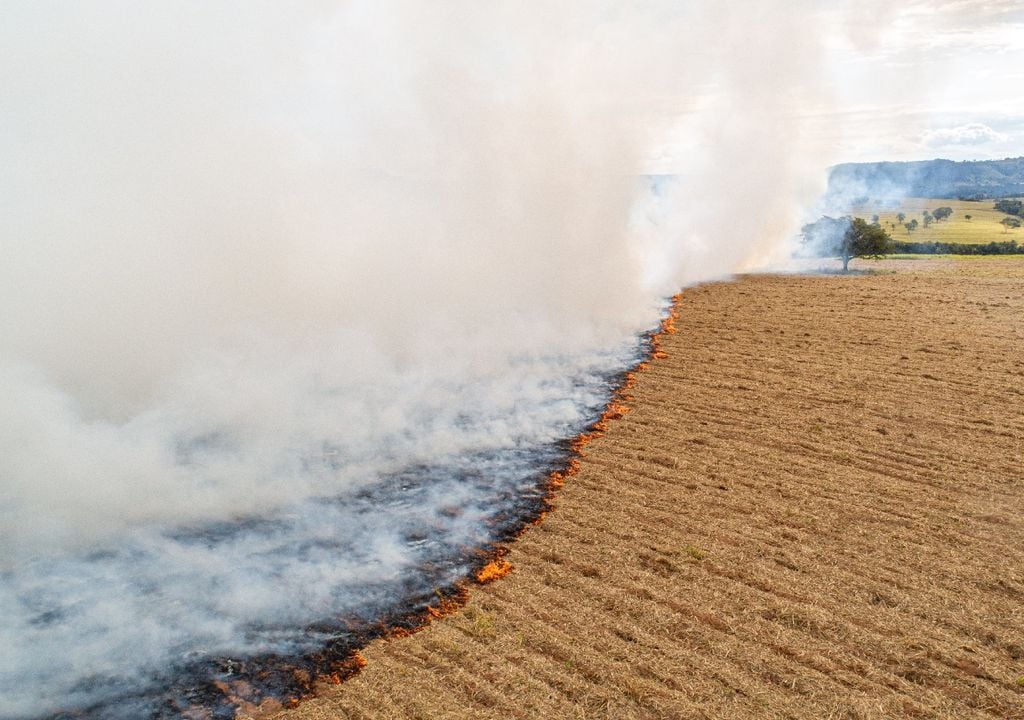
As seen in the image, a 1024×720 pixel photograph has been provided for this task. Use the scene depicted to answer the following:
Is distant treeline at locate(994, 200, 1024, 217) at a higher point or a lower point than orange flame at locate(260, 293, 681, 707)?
higher

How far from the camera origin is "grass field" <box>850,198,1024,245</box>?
4100cm

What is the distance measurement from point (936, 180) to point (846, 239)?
35.4m

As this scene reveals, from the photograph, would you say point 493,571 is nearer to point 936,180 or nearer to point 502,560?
point 502,560

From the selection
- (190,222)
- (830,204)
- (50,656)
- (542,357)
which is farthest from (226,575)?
(830,204)

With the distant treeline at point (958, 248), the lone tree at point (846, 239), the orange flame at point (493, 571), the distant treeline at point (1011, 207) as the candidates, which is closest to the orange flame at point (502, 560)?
the orange flame at point (493, 571)

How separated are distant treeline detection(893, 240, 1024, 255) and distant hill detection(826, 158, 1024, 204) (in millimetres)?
4368

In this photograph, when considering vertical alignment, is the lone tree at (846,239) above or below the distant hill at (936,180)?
below

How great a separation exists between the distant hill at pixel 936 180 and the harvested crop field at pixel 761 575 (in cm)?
3554

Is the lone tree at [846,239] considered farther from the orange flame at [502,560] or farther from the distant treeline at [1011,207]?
the distant treeline at [1011,207]

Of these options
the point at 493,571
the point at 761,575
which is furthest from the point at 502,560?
the point at 761,575

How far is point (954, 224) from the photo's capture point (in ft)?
161

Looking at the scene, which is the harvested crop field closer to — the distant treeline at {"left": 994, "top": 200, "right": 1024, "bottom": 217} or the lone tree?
the lone tree

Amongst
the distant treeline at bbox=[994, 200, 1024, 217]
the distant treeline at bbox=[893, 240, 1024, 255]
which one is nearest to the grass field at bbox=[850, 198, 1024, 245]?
the distant treeline at bbox=[994, 200, 1024, 217]

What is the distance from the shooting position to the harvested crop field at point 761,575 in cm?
476
